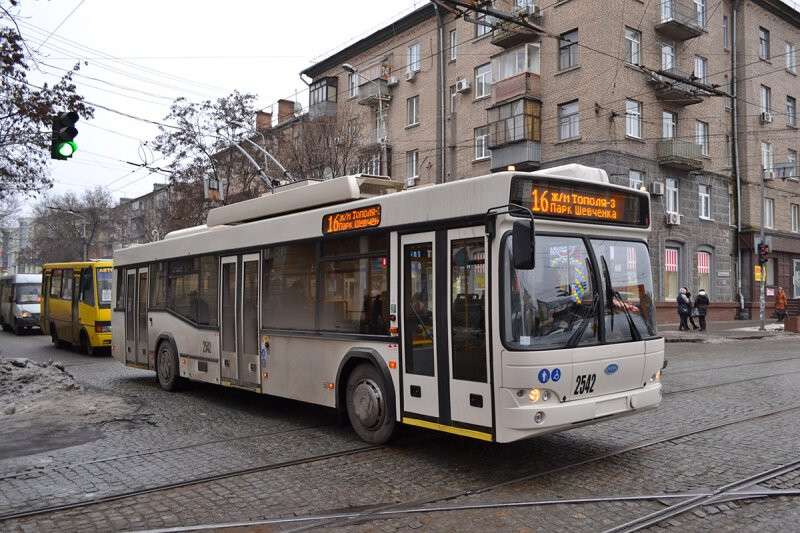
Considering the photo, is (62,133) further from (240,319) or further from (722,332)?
(722,332)

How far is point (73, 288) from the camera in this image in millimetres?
21047

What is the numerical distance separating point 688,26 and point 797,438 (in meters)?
26.4

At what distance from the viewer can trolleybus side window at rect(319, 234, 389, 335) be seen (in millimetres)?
7551

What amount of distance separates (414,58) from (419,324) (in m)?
32.5

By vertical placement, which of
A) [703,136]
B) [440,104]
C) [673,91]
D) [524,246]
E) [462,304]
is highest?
[440,104]

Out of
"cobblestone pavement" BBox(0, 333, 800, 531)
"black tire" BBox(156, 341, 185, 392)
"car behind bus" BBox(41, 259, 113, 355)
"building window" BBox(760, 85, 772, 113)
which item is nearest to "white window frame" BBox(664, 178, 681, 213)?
"building window" BBox(760, 85, 772, 113)

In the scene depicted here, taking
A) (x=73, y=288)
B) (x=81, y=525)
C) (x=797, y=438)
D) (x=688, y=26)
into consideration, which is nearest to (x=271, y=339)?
(x=81, y=525)

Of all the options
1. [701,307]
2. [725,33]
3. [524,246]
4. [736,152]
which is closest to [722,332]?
[701,307]

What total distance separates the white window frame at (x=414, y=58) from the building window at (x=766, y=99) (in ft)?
59.6

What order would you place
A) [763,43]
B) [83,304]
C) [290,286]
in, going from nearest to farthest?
1. [290,286]
2. [83,304]
3. [763,43]

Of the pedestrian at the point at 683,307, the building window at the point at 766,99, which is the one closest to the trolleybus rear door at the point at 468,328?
the pedestrian at the point at 683,307

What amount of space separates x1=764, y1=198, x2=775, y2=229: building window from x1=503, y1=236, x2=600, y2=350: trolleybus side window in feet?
116

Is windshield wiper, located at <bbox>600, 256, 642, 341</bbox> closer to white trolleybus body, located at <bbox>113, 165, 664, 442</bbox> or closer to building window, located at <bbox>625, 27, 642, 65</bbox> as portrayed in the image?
white trolleybus body, located at <bbox>113, 165, 664, 442</bbox>

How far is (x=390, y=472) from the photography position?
660cm
